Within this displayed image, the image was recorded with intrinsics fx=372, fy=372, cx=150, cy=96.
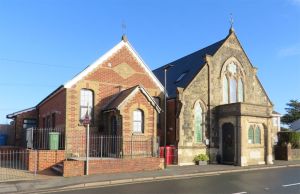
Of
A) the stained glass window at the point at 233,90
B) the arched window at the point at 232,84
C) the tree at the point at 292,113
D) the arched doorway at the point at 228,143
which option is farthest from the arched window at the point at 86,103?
the tree at the point at 292,113

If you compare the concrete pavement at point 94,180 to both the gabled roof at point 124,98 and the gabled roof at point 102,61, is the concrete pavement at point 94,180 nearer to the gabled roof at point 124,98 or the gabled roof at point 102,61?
the gabled roof at point 124,98

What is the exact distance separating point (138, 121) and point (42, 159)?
684 cm

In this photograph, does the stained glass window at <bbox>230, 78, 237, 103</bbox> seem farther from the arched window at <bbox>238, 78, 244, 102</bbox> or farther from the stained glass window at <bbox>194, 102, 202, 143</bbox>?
the stained glass window at <bbox>194, 102, 202, 143</bbox>

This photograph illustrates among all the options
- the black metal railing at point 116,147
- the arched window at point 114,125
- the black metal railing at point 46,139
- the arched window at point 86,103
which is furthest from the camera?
the arched window at point 86,103

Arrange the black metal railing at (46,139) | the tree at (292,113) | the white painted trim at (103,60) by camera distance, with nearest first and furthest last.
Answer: the black metal railing at (46,139), the white painted trim at (103,60), the tree at (292,113)

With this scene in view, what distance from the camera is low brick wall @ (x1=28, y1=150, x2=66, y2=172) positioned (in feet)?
70.5

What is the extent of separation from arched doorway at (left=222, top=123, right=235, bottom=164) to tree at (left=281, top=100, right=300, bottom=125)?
47.1 m

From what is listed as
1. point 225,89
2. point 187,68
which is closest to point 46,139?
point 187,68

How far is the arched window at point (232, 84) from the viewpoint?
3153 centimetres

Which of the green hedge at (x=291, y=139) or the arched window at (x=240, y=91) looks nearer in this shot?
the arched window at (x=240, y=91)

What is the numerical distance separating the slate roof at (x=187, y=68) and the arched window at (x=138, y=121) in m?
4.98

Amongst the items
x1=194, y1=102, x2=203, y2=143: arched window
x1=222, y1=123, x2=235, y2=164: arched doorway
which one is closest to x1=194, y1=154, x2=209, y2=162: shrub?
x1=194, y1=102, x2=203, y2=143: arched window

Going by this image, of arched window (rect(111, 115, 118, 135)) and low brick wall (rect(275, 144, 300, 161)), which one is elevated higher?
Answer: arched window (rect(111, 115, 118, 135))

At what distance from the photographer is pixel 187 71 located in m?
32.2
